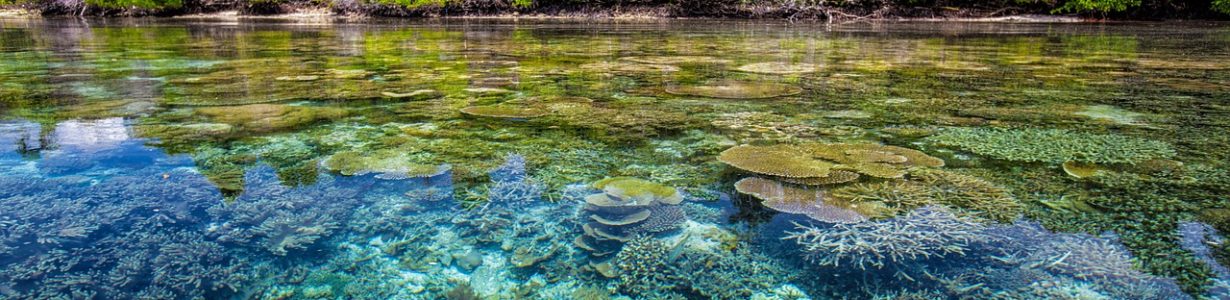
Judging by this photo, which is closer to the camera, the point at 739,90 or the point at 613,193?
the point at 613,193

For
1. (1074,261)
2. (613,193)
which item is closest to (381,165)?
(613,193)

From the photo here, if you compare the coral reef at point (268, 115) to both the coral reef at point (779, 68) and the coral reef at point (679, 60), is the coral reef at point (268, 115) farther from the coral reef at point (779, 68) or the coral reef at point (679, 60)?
the coral reef at point (679, 60)

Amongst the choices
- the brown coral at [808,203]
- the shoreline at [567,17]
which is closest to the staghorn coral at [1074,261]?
the brown coral at [808,203]

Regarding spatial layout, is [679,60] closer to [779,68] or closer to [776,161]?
[779,68]

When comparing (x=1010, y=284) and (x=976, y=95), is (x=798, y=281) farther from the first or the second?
(x=976, y=95)

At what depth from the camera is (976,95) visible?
3602mm

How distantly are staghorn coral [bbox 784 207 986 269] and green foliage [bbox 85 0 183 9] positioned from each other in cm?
2695

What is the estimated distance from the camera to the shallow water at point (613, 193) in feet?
4.38

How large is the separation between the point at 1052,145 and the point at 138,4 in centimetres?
2774

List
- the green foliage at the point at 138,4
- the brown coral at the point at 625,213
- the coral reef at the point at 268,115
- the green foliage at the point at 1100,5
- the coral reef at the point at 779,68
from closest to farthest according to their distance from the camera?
the brown coral at the point at 625,213, the coral reef at the point at 268,115, the coral reef at the point at 779,68, the green foliage at the point at 1100,5, the green foliage at the point at 138,4

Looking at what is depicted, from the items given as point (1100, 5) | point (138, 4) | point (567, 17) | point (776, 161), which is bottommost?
point (776, 161)

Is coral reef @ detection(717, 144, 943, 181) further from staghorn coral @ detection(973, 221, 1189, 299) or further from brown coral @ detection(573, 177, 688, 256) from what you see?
staghorn coral @ detection(973, 221, 1189, 299)

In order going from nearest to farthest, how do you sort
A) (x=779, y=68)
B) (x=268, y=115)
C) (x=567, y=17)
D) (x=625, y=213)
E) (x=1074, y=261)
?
(x=1074, y=261), (x=625, y=213), (x=268, y=115), (x=779, y=68), (x=567, y=17)

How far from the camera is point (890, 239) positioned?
59.4 inches
